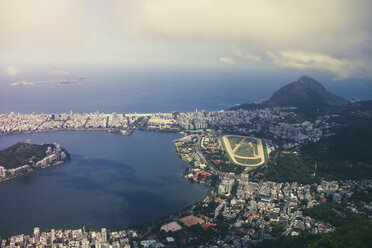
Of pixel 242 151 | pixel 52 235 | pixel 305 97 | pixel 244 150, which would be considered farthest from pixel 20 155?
pixel 305 97

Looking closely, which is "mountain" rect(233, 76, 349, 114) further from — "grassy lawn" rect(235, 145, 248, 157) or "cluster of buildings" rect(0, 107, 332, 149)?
"grassy lawn" rect(235, 145, 248, 157)

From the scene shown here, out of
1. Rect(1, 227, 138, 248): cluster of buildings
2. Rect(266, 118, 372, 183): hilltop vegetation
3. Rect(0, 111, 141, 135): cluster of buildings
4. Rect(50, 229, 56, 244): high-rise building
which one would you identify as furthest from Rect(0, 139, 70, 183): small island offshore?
Rect(266, 118, 372, 183): hilltop vegetation

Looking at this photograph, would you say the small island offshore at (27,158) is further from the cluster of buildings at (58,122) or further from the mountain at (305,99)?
the mountain at (305,99)

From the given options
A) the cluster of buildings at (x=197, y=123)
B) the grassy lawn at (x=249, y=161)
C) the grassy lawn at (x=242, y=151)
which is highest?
the cluster of buildings at (x=197, y=123)

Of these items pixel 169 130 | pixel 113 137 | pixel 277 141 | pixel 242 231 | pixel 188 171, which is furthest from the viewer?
pixel 169 130

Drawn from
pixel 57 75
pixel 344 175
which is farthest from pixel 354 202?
pixel 57 75

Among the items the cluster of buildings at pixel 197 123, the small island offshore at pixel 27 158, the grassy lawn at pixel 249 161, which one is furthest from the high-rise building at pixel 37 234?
the cluster of buildings at pixel 197 123

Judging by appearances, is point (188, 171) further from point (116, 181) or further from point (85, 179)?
point (85, 179)
